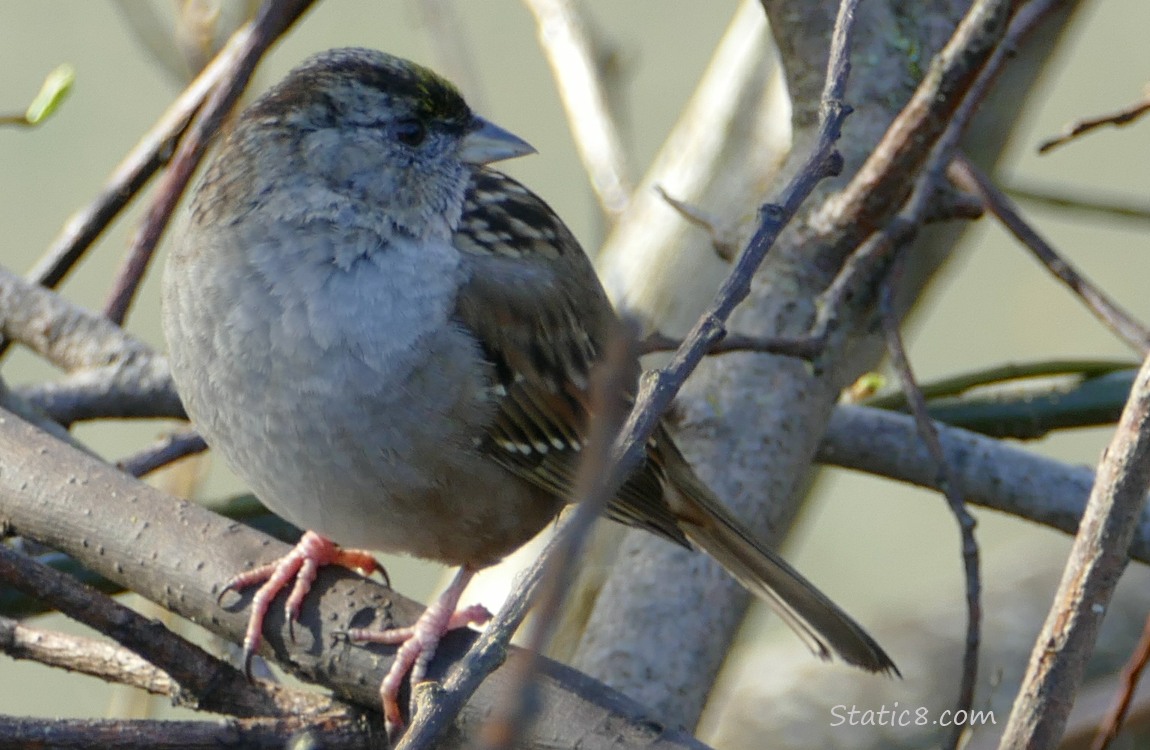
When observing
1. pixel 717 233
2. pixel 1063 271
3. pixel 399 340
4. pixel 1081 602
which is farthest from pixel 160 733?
pixel 1063 271

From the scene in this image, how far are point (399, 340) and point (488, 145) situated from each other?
41cm

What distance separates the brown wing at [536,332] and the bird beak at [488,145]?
0.05 meters

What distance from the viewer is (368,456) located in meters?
1.88

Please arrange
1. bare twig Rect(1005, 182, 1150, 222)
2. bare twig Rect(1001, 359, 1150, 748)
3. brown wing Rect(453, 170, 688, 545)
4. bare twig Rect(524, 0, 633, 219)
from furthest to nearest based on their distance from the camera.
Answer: bare twig Rect(524, 0, 633, 219)
bare twig Rect(1005, 182, 1150, 222)
brown wing Rect(453, 170, 688, 545)
bare twig Rect(1001, 359, 1150, 748)

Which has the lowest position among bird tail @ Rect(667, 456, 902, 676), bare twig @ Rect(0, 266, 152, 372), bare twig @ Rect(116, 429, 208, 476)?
bare twig @ Rect(116, 429, 208, 476)

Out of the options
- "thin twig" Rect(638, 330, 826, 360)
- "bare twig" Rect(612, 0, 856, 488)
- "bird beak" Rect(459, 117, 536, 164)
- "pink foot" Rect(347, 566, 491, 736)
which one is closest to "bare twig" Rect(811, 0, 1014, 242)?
"thin twig" Rect(638, 330, 826, 360)

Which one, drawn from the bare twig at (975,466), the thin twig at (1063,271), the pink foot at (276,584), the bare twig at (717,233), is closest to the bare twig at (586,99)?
the bare twig at (717,233)

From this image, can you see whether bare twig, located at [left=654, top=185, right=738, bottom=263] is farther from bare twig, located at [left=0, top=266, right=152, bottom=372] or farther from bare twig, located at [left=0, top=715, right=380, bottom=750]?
bare twig, located at [left=0, top=715, right=380, bottom=750]

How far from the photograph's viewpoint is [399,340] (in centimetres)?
192

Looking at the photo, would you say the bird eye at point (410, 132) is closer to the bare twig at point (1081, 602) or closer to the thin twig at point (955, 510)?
the thin twig at point (955, 510)

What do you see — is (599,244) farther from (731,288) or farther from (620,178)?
(731,288)

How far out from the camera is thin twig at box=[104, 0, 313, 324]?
83.1 inches

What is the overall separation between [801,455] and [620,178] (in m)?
0.99

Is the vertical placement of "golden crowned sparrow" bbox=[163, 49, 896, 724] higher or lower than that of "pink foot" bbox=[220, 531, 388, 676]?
higher
